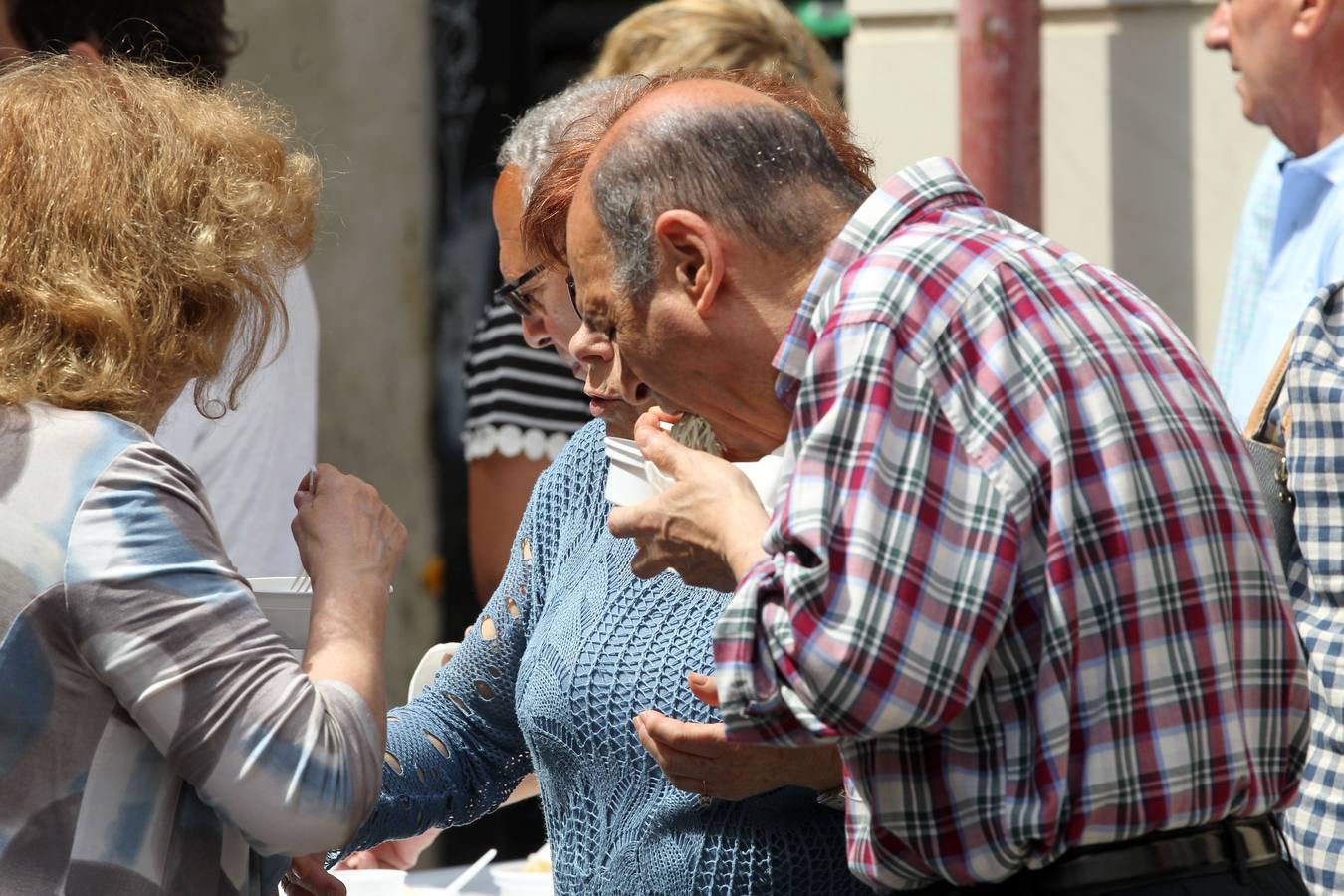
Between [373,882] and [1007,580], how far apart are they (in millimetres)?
1334

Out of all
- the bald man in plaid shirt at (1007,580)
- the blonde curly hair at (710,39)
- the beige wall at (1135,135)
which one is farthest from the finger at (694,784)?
the beige wall at (1135,135)

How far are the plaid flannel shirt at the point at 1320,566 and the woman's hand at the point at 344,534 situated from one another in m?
1.27

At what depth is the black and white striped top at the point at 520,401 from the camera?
337 centimetres

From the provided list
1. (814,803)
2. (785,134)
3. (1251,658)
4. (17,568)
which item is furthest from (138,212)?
(1251,658)

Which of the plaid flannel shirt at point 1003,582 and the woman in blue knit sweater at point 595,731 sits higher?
the plaid flannel shirt at point 1003,582

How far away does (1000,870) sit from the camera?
151cm

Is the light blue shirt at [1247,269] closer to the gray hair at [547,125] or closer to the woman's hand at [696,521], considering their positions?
the gray hair at [547,125]

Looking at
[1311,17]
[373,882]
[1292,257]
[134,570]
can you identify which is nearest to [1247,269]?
[1292,257]

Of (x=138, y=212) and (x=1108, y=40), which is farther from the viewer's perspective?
(x=1108, y=40)

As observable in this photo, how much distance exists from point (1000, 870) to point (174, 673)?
0.76 m

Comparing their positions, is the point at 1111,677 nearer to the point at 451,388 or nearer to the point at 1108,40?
the point at 1108,40

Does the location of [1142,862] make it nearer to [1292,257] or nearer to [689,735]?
[689,735]

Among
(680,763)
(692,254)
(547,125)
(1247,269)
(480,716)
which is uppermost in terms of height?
(547,125)

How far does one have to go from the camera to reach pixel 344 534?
1.81m
